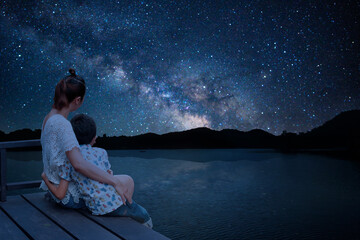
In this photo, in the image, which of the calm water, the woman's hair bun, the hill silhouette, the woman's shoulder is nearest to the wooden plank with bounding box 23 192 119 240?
the woman's shoulder

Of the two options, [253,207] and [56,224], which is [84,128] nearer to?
[56,224]

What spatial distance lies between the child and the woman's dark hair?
8.1 inches

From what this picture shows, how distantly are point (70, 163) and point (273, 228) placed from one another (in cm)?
667

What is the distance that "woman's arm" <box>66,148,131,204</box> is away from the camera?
2.05 metres

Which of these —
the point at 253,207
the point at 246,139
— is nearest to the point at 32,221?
the point at 253,207

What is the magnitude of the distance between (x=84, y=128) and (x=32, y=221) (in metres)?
0.88

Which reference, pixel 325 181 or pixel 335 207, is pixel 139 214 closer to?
pixel 335 207

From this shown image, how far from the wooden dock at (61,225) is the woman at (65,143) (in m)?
0.28

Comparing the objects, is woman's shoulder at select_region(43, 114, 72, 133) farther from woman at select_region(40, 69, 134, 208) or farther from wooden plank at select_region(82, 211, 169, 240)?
wooden plank at select_region(82, 211, 169, 240)

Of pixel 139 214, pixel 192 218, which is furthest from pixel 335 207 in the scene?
pixel 139 214

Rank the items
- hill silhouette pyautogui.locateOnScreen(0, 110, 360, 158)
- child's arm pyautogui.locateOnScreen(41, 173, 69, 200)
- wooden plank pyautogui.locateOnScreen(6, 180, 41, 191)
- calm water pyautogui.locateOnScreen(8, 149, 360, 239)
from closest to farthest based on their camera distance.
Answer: child's arm pyautogui.locateOnScreen(41, 173, 69, 200) < wooden plank pyautogui.locateOnScreen(6, 180, 41, 191) < calm water pyautogui.locateOnScreen(8, 149, 360, 239) < hill silhouette pyautogui.locateOnScreen(0, 110, 360, 158)

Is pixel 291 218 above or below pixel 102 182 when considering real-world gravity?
below

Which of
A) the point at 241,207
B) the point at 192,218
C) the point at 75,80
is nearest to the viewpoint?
the point at 75,80

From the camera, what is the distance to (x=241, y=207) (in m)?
9.30
